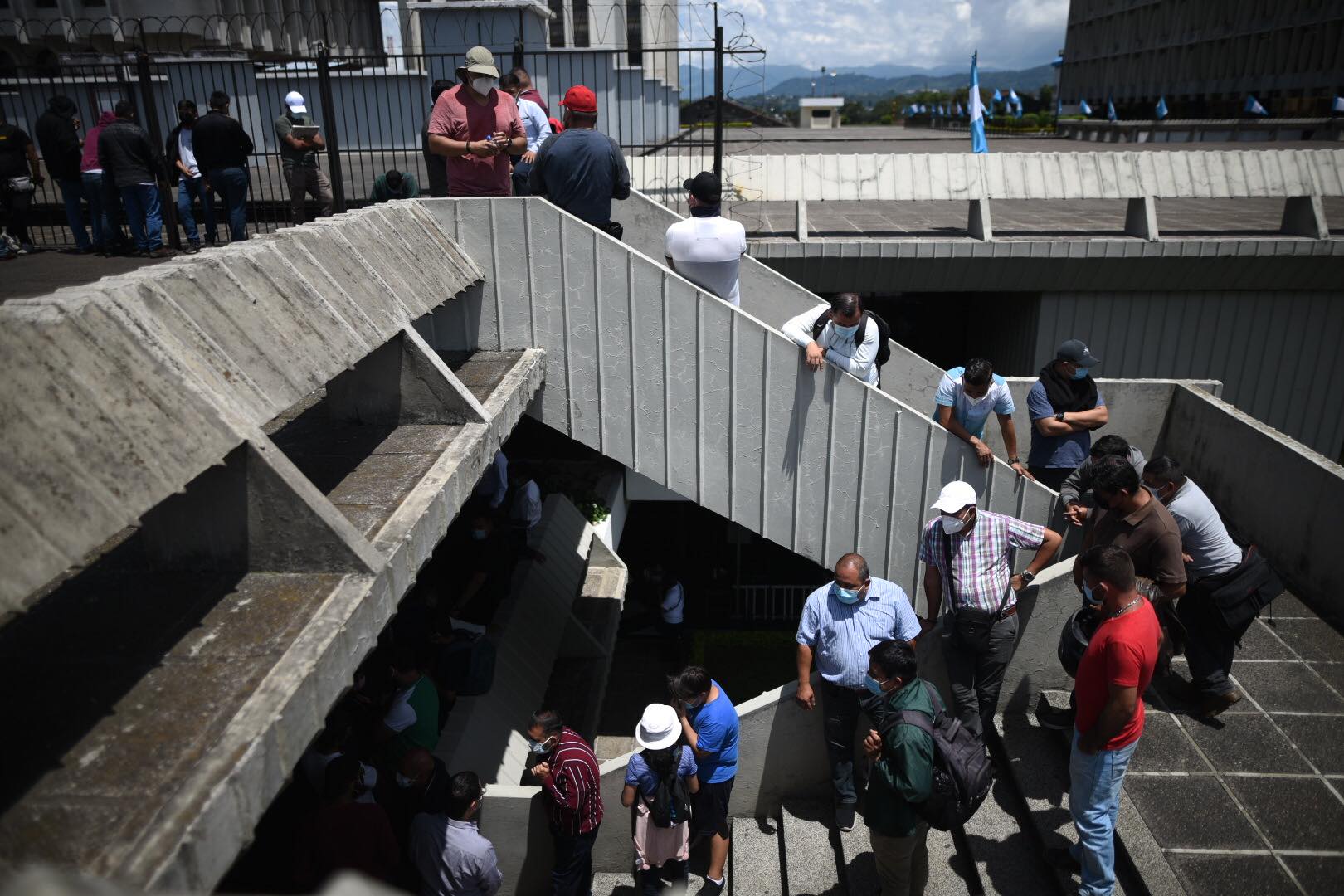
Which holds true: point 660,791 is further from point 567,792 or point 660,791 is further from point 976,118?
point 976,118

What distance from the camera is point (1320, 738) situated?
5250 mm

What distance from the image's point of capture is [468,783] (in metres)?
4.82

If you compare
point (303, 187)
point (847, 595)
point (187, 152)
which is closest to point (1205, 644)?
point (847, 595)

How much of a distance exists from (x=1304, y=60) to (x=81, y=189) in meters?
49.9

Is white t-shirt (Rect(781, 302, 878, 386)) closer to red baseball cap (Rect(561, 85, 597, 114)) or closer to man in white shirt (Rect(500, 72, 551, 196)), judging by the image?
red baseball cap (Rect(561, 85, 597, 114))

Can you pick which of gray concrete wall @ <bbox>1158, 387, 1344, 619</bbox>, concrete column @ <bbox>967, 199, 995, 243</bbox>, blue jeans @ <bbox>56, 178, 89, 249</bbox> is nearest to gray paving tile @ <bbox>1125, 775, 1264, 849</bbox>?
gray concrete wall @ <bbox>1158, 387, 1344, 619</bbox>

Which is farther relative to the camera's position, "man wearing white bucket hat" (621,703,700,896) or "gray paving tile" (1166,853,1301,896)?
"man wearing white bucket hat" (621,703,700,896)

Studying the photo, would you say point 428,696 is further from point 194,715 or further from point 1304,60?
point 1304,60

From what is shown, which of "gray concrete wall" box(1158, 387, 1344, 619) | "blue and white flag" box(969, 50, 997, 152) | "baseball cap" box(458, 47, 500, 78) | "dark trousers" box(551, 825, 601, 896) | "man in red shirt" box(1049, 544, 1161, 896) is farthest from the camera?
"blue and white flag" box(969, 50, 997, 152)

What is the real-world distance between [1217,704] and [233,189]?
9007 millimetres

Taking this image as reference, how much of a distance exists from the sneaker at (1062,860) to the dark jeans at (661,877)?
212 cm

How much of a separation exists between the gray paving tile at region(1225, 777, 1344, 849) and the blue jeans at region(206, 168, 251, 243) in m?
8.91

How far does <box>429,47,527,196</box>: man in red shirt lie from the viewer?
21.0 feet

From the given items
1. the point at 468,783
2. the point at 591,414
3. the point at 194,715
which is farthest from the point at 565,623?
the point at 194,715
